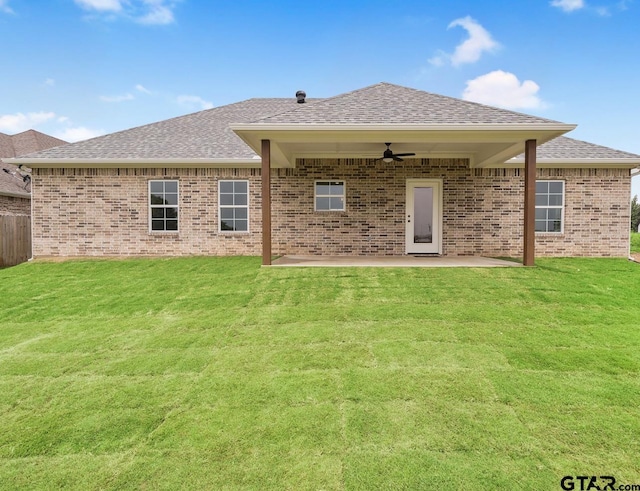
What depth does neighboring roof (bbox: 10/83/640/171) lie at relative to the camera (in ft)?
26.2

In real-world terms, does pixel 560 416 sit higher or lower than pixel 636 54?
lower

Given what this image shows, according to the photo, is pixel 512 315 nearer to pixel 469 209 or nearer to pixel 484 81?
pixel 469 209

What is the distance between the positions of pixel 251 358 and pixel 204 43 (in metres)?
15.1

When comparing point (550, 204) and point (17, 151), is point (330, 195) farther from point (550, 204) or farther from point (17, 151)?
point (17, 151)

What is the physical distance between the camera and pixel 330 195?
11430 mm

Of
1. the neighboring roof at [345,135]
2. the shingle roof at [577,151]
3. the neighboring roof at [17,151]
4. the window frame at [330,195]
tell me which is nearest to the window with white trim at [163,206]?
the neighboring roof at [345,135]

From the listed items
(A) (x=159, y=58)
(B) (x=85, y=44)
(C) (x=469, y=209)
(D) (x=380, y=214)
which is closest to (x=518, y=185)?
(C) (x=469, y=209)

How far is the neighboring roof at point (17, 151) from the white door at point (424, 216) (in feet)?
47.9

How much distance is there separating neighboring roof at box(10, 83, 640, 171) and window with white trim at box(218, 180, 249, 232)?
715 millimetres

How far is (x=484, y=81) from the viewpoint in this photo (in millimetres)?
45938

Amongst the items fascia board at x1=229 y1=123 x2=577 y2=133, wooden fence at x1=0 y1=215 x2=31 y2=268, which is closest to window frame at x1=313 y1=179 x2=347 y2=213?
fascia board at x1=229 y1=123 x2=577 y2=133

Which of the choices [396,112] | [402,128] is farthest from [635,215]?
[402,128]

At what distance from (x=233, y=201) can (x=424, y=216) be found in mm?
5897

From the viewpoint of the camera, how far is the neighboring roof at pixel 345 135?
797 centimetres
